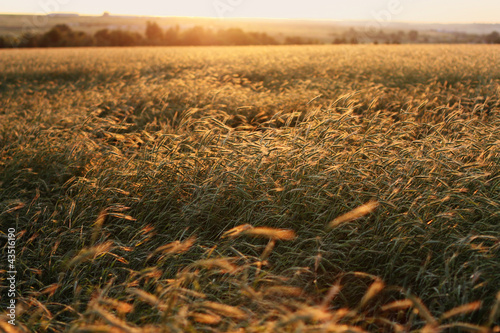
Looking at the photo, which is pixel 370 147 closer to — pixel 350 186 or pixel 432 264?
pixel 350 186

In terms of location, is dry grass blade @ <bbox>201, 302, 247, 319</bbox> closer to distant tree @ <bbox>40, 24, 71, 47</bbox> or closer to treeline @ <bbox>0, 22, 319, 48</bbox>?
treeline @ <bbox>0, 22, 319, 48</bbox>

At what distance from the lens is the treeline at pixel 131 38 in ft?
141

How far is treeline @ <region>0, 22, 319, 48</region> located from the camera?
43125mm

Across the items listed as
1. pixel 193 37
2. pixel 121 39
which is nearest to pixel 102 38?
pixel 121 39

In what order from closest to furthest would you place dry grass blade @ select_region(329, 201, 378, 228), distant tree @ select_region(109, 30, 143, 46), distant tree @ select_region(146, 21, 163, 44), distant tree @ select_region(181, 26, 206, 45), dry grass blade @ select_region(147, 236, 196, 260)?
dry grass blade @ select_region(147, 236, 196, 260)
dry grass blade @ select_region(329, 201, 378, 228)
distant tree @ select_region(109, 30, 143, 46)
distant tree @ select_region(181, 26, 206, 45)
distant tree @ select_region(146, 21, 163, 44)

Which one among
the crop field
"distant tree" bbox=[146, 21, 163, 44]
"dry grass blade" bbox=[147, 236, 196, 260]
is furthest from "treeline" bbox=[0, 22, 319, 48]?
"dry grass blade" bbox=[147, 236, 196, 260]

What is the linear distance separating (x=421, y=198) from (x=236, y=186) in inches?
57.6

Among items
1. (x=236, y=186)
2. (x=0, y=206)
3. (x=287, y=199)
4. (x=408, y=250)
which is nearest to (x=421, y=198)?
(x=408, y=250)

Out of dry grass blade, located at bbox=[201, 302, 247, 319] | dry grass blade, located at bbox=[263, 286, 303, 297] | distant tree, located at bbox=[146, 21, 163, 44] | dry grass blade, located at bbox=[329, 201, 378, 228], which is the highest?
distant tree, located at bbox=[146, 21, 163, 44]

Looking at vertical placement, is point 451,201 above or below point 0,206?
above

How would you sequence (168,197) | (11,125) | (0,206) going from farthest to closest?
1. (11,125)
2. (0,206)
3. (168,197)

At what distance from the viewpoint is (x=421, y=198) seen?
2623 mm

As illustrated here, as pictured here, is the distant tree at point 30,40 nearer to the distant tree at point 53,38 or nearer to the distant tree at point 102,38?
the distant tree at point 53,38

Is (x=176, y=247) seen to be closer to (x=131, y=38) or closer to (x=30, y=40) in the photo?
(x=30, y=40)
